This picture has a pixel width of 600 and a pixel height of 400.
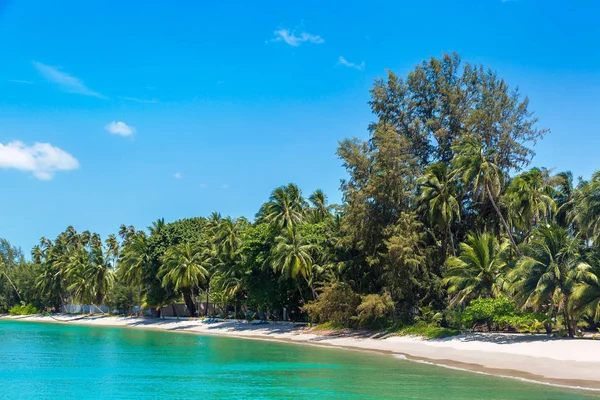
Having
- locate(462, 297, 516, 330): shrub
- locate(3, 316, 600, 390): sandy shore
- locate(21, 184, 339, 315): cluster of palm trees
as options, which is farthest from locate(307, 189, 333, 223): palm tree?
locate(462, 297, 516, 330): shrub

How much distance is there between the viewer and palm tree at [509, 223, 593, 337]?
31094 mm

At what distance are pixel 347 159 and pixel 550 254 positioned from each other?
1883cm

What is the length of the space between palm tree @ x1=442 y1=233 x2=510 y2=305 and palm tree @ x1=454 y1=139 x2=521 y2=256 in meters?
2.80

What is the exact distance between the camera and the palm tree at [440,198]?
40.9 metres

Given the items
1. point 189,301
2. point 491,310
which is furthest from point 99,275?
point 491,310

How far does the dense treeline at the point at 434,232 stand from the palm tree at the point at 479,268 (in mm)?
81

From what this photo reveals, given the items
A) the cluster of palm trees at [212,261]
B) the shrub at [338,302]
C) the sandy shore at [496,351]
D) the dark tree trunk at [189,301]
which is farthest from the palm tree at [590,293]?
the dark tree trunk at [189,301]

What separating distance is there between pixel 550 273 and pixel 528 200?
28.5 feet

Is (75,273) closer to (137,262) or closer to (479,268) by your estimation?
(137,262)

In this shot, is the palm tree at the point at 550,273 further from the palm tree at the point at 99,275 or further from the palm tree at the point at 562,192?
the palm tree at the point at 99,275

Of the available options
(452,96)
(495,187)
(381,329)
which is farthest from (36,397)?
(452,96)

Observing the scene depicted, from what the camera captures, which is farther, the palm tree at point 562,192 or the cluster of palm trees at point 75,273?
the cluster of palm trees at point 75,273

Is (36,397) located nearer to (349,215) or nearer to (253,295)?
(349,215)

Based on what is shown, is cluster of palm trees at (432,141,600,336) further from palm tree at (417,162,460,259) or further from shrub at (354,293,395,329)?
shrub at (354,293,395,329)
